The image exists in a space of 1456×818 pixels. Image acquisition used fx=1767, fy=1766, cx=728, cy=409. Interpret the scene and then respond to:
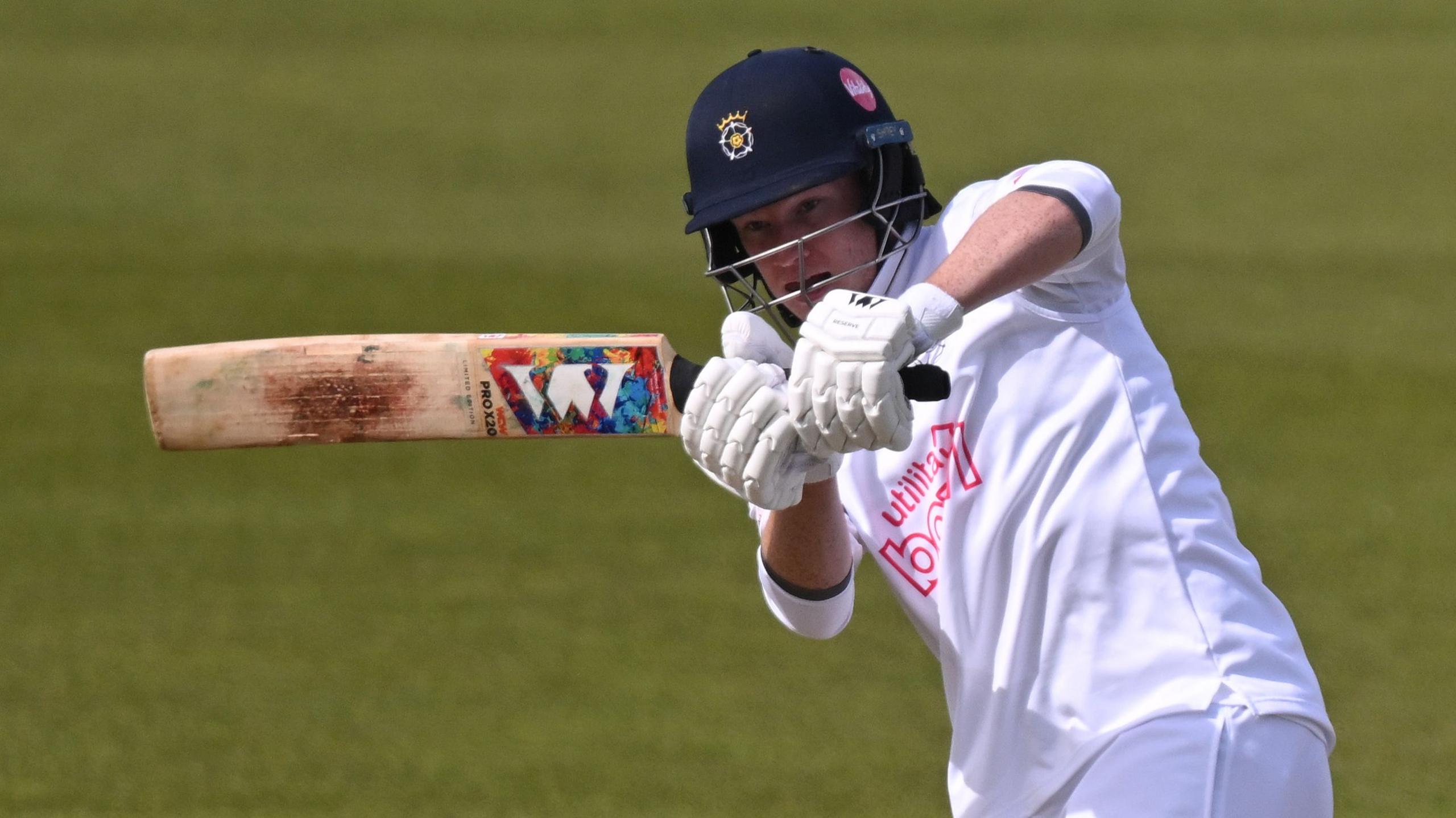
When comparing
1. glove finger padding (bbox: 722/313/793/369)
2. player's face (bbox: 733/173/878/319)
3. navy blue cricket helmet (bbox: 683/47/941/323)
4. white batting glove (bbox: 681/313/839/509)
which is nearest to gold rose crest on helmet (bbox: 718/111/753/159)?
navy blue cricket helmet (bbox: 683/47/941/323)

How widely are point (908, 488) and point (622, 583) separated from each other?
→ 3443 millimetres

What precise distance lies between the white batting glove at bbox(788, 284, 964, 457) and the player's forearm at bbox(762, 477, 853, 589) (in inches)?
17.7

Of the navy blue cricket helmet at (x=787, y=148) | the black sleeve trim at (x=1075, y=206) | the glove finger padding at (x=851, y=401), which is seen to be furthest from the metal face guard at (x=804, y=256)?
the glove finger padding at (x=851, y=401)

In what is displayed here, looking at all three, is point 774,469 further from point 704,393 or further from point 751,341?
point 751,341

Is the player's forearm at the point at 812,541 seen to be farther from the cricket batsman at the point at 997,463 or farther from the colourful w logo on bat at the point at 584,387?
the colourful w logo on bat at the point at 584,387

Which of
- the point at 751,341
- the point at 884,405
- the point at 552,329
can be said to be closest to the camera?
the point at 884,405

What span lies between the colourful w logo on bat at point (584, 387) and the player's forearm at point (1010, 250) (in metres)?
0.70

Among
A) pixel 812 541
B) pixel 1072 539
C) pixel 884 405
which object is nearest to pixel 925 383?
pixel 884 405

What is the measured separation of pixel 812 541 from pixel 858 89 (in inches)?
31.0

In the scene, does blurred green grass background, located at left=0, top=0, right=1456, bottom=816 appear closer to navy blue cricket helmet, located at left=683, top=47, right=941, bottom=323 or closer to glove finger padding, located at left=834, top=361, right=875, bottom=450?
navy blue cricket helmet, located at left=683, top=47, right=941, bottom=323

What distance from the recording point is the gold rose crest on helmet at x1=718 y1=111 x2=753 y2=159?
2.95m

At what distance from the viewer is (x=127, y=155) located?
1177 centimetres

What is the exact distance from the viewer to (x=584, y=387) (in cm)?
307

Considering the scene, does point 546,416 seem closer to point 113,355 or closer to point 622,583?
point 622,583
